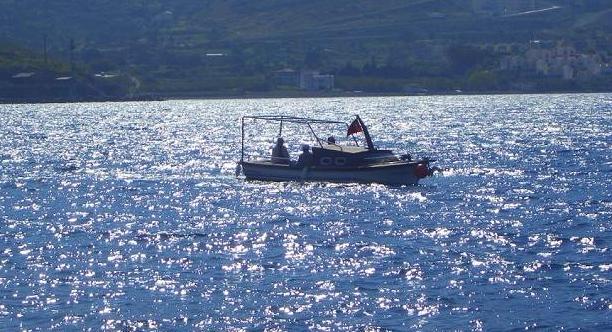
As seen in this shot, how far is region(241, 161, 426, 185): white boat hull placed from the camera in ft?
235

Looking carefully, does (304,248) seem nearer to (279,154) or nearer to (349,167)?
(349,167)

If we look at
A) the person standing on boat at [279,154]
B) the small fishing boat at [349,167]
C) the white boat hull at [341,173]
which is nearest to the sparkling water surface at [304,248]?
the white boat hull at [341,173]

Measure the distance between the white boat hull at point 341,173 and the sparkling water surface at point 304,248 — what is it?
3.11 feet

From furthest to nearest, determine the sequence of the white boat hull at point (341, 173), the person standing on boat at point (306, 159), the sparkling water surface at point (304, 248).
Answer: the person standing on boat at point (306, 159), the white boat hull at point (341, 173), the sparkling water surface at point (304, 248)

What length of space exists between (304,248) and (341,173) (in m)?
23.7

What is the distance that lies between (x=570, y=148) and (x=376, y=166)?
30850 millimetres

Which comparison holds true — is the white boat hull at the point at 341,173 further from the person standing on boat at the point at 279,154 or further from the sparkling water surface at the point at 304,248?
the sparkling water surface at the point at 304,248

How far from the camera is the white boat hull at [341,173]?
71.7 metres

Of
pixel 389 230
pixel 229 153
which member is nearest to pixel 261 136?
pixel 229 153

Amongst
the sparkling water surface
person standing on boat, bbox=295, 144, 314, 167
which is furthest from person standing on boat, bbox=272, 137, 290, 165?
the sparkling water surface

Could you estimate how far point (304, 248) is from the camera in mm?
49812

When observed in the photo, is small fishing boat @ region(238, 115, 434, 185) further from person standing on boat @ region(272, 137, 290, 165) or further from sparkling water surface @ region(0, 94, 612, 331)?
sparkling water surface @ region(0, 94, 612, 331)

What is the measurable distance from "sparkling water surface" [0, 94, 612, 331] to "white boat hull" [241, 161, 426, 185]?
95 centimetres

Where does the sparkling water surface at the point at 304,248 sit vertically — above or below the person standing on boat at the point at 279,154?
below
